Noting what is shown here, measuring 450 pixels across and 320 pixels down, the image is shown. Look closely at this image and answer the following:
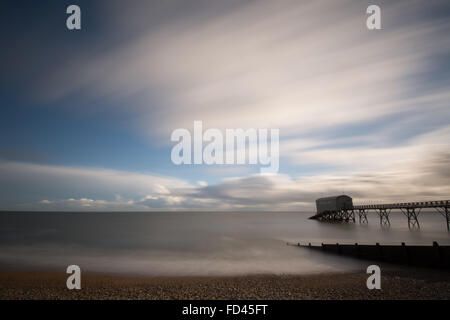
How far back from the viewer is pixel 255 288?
47.0 feet

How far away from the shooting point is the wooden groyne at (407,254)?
17328mm

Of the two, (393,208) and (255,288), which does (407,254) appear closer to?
(255,288)

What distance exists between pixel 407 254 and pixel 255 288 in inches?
578

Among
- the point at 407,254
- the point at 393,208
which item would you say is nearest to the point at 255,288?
the point at 407,254

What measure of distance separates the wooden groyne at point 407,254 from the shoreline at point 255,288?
1.27m

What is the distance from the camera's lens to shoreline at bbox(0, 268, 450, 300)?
12.7m

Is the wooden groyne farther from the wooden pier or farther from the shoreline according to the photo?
→ the wooden pier

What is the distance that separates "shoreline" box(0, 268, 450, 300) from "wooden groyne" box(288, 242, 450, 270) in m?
1.27

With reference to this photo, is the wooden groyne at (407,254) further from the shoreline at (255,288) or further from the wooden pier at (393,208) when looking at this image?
the wooden pier at (393,208)

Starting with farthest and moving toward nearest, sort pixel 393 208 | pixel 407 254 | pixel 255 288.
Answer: pixel 393 208, pixel 407 254, pixel 255 288

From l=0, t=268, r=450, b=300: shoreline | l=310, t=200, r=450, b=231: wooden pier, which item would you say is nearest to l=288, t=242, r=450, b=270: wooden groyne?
l=0, t=268, r=450, b=300: shoreline

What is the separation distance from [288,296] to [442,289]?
8.99m

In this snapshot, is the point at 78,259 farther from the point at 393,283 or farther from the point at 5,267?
the point at 393,283

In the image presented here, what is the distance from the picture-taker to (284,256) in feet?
89.7
